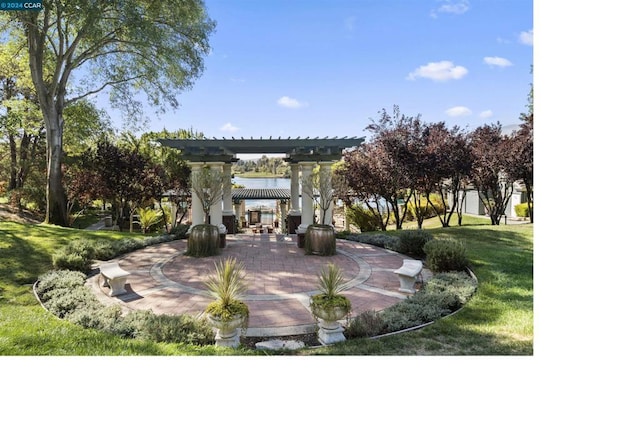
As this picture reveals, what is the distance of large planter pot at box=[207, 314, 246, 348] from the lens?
3205 millimetres

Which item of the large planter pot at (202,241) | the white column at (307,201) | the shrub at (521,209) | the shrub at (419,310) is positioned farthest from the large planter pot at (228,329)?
the shrub at (521,209)

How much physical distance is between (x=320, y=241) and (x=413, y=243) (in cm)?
223

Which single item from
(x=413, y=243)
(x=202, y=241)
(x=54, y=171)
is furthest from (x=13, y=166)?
(x=413, y=243)

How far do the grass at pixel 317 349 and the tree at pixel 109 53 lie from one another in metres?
2.02

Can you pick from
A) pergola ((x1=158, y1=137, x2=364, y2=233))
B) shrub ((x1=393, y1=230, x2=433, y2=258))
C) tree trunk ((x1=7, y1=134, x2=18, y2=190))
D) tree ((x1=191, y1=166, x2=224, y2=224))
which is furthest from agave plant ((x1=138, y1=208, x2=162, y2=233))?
shrub ((x1=393, y1=230, x2=433, y2=258))

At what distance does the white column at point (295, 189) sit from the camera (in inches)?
393

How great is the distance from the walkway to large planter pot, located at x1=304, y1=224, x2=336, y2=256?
0.20m

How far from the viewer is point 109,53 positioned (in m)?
6.52

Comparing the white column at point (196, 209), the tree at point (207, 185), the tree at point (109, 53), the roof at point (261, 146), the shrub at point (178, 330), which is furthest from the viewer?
the white column at point (196, 209)

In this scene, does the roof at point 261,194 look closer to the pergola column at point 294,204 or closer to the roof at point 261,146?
the pergola column at point 294,204

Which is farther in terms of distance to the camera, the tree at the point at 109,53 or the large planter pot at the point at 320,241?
the large planter pot at the point at 320,241
